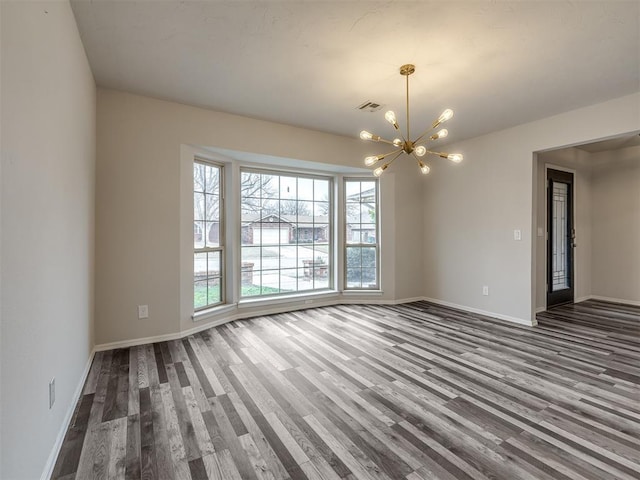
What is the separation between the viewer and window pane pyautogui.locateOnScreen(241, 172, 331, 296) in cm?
441

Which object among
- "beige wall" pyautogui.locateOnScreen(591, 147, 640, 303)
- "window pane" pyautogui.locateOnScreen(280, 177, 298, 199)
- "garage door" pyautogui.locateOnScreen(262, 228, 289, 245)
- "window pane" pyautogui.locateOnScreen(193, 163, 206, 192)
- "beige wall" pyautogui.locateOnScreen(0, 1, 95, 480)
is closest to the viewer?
"beige wall" pyautogui.locateOnScreen(0, 1, 95, 480)

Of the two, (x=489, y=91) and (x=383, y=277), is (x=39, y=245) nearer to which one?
(x=489, y=91)

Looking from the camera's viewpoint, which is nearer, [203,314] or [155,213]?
[155,213]

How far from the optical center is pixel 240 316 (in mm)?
4191

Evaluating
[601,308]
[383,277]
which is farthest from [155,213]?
[601,308]

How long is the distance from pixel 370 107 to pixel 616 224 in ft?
16.3

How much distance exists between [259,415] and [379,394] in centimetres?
87

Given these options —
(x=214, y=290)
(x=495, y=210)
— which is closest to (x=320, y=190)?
(x=214, y=290)

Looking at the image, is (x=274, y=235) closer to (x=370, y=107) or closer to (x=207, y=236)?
(x=207, y=236)

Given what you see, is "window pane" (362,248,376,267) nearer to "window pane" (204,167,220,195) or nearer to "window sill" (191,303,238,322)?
"window sill" (191,303,238,322)

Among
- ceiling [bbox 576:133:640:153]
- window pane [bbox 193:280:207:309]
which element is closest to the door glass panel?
ceiling [bbox 576:133:640:153]

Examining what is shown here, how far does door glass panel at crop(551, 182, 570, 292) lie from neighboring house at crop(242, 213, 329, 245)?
3.68 metres

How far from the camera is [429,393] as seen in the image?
2.28 meters

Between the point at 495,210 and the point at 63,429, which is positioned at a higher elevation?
the point at 495,210
